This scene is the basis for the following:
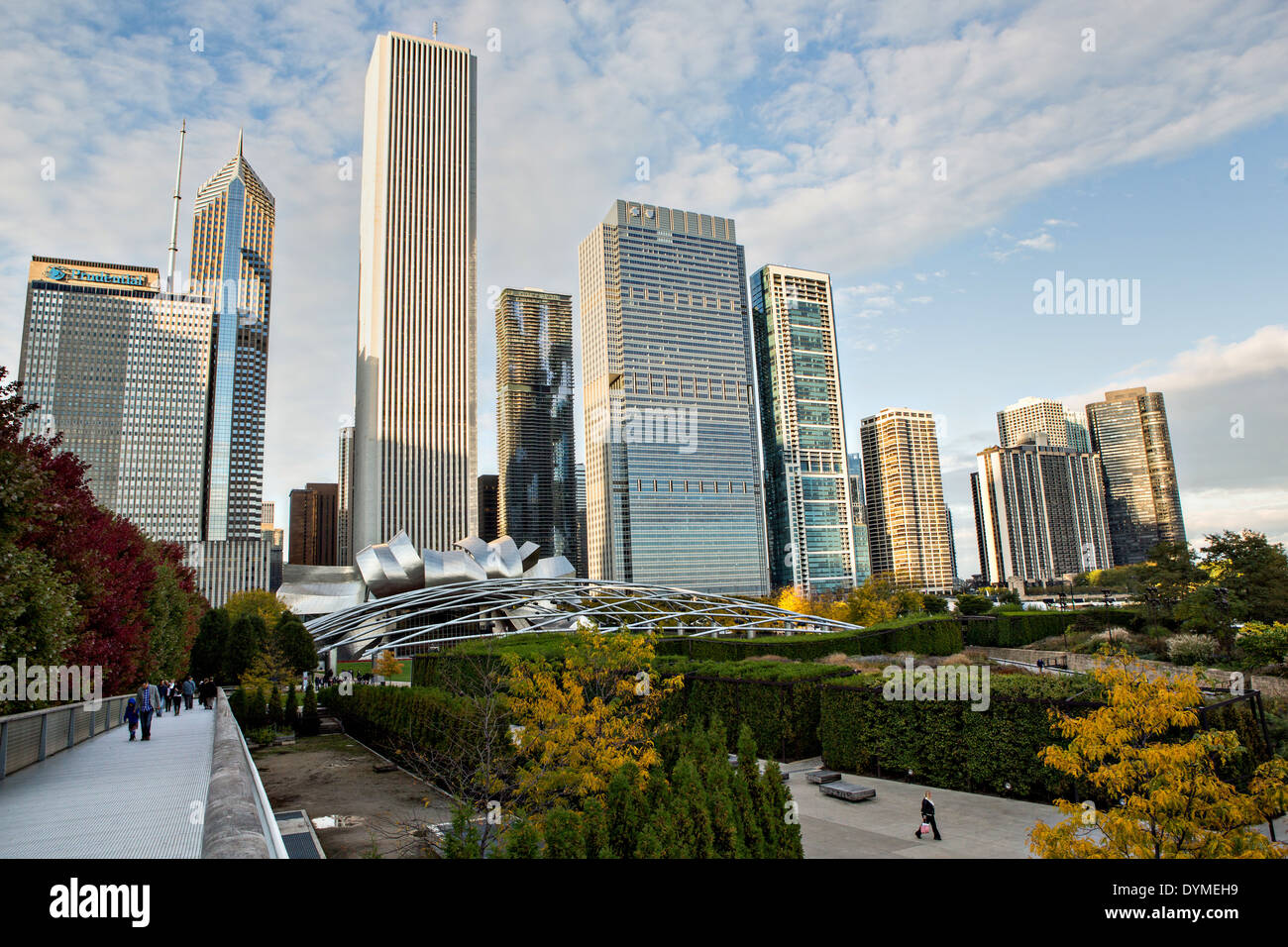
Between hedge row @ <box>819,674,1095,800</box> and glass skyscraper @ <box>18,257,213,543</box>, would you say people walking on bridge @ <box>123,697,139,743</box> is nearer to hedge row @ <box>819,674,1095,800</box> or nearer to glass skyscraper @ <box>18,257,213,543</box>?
hedge row @ <box>819,674,1095,800</box>

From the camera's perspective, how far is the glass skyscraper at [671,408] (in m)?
164

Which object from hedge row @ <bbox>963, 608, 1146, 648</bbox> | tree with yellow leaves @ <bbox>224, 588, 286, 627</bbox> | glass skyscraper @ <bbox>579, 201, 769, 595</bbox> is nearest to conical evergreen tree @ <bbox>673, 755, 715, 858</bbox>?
hedge row @ <bbox>963, 608, 1146, 648</bbox>

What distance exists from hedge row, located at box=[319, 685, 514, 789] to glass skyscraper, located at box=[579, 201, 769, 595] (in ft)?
438

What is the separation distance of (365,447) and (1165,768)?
137814 millimetres

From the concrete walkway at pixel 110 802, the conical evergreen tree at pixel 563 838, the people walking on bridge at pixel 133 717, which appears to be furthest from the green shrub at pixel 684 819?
the people walking on bridge at pixel 133 717

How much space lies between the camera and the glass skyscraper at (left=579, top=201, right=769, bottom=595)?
164 metres

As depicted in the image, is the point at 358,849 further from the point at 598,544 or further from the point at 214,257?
the point at 214,257

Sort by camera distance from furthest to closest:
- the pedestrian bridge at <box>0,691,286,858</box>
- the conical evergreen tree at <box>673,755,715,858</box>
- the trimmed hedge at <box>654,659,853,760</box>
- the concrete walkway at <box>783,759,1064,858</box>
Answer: the trimmed hedge at <box>654,659,853,760</box>, the concrete walkway at <box>783,759,1064,858</box>, the conical evergreen tree at <box>673,755,715,858</box>, the pedestrian bridge at <box>0,691,286,858</box>

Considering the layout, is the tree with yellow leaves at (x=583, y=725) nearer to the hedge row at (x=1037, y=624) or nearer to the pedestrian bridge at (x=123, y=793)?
the pedestrian bridge at (x=123, y=793)

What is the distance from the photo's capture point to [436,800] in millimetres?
19578

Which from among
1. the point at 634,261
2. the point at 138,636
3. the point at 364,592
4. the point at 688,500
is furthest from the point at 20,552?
the point at 634,261

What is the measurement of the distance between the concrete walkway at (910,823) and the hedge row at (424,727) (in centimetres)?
741

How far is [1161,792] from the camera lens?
7.53 meters

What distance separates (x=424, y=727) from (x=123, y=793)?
34.8 ft
